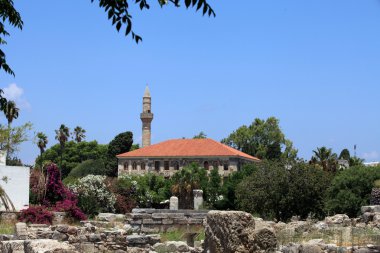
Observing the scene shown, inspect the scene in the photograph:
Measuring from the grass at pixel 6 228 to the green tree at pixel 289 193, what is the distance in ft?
52.8

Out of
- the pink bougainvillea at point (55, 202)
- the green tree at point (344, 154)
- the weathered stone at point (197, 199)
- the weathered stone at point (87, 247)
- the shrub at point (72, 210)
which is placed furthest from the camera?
the green tree at point (344, 154)

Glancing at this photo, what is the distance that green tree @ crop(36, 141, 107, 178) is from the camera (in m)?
102

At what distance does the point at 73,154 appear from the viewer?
346 ft

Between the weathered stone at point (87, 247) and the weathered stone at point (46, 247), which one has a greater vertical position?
the weathered stone at point (46, 247)

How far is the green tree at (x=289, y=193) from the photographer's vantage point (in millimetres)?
39625

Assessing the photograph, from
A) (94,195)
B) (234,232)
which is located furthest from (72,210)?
(234,232)

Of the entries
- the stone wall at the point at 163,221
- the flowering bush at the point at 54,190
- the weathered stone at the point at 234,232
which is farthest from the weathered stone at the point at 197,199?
the weathered stone at the point at 234,232

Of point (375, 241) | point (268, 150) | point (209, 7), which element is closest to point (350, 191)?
point (375, 241)

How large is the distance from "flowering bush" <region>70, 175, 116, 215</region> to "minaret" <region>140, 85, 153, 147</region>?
57480 mm

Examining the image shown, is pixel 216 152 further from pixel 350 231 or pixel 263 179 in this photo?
pixel 350 231

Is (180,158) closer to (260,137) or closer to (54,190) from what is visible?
(260,137)

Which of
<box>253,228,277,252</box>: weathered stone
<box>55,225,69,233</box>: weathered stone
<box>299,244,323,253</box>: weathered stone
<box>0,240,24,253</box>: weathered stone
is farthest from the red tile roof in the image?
<box>253,228,277,252</box>: weathered stone

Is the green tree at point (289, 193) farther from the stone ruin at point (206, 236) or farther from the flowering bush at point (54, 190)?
the stone ruin at point (206, 236)

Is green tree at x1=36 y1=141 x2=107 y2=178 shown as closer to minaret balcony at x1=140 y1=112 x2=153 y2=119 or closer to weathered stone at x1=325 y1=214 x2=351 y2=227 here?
minaret balcony at x1=140 y1=112 x2=153 y2=119
